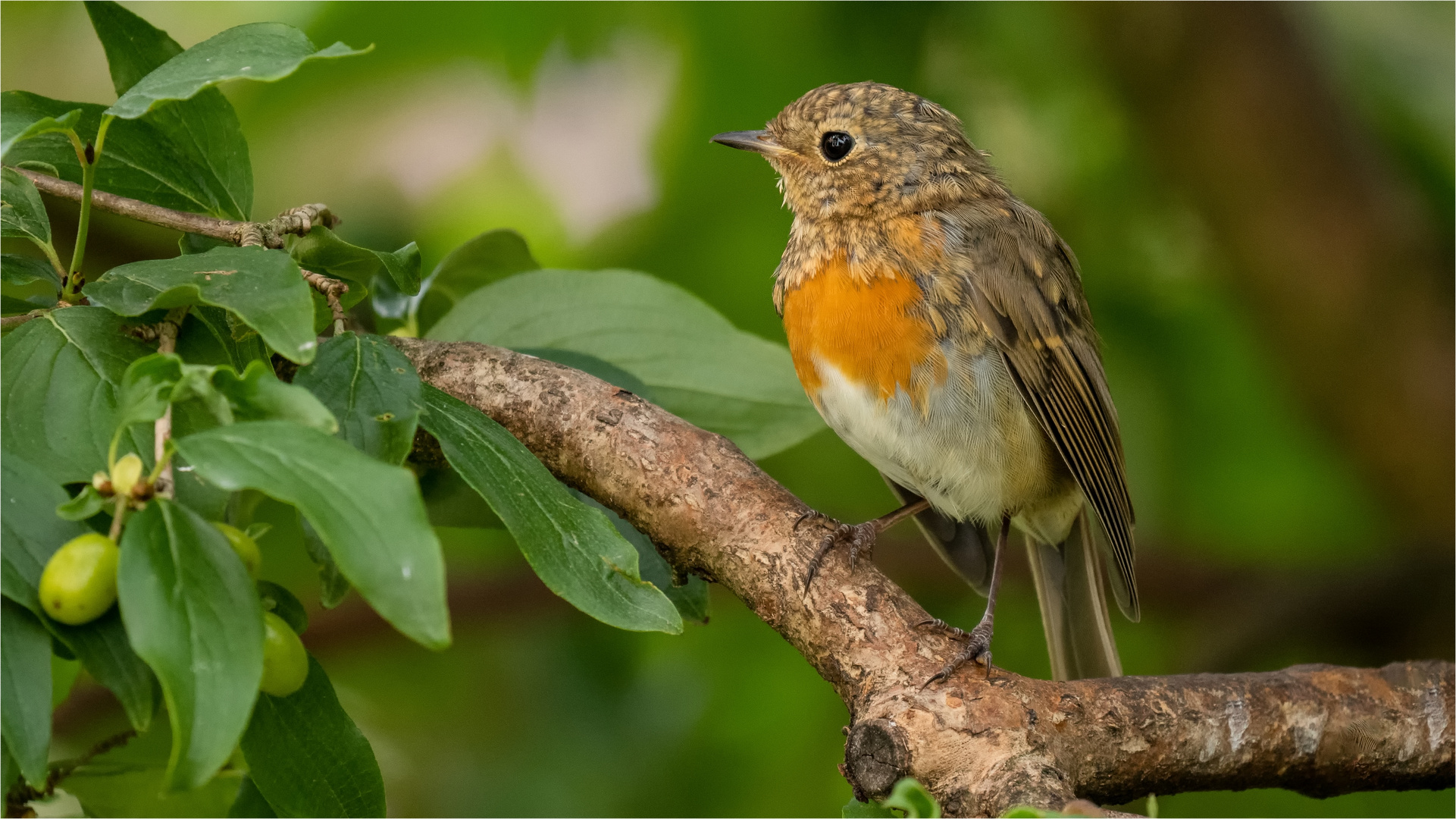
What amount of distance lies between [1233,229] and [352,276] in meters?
3.10

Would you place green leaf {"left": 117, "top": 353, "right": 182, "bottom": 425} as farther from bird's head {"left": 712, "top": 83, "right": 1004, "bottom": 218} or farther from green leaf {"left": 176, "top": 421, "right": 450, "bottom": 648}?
bird's head {"left": 712, "top": 83, "right": 1004, "bottom": 218}

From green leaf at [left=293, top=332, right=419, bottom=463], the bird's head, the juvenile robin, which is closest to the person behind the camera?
green leaf at [left=293, top=332, right=419, bottom=463]

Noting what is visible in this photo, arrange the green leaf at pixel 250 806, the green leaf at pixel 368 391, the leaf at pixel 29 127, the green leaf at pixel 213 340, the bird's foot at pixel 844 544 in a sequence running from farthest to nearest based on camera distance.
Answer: the bird's foot at pixel 844 544 < the green leaf at pixel 250 806 < the green leaf at pixel 213 340 < the green leaf at pixel 368 391 < the leaf at pixel 29 127

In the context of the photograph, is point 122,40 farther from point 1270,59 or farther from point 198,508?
point 1270,59

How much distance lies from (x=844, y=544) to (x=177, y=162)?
4.02 ft

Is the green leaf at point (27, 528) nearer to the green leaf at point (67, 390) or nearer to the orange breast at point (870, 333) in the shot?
the green leaf at point (67, 390)

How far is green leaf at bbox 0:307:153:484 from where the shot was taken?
4.63ft

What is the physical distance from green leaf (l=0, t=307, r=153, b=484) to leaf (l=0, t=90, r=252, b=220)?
1.40 ft

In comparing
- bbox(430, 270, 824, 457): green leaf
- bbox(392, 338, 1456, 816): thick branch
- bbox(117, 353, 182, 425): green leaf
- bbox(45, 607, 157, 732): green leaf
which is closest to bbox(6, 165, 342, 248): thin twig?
bbox(392, 338, 1456, 816): thick branch

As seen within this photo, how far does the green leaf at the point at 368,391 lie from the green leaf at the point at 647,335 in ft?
2.39

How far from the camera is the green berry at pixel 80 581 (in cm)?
121

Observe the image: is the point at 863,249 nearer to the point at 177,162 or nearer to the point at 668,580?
the point at 668,580

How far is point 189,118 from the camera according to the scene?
1.93 meters

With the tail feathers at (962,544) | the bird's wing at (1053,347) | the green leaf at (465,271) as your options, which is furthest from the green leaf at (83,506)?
the tail feathers at (962,544)
